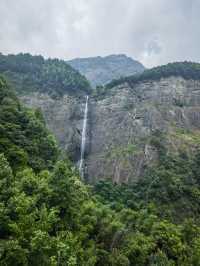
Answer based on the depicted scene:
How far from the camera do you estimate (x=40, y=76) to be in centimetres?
7919

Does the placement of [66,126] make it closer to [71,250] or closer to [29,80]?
[29,80]

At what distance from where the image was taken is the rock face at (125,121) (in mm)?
46906

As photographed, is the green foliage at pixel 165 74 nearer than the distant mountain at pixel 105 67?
Yes

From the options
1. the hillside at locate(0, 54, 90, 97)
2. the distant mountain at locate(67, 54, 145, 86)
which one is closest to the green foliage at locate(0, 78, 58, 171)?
the hillside at locate(0, 54, 90, 97)

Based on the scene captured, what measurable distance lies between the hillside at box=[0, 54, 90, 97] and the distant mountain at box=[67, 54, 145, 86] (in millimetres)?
75591

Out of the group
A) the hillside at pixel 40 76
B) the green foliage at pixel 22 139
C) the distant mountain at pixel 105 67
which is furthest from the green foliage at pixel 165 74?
the distant mountain at pixel 105 67

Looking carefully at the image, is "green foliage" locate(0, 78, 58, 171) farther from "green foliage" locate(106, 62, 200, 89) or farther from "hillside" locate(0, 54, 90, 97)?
"green foliage" locate(106, 62, 200, 89)

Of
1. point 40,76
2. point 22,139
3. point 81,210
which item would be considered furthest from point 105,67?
point 81,210

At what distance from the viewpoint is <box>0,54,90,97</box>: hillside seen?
72500mm

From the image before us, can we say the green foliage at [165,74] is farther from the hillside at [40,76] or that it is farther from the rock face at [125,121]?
the hillside at [40,76]

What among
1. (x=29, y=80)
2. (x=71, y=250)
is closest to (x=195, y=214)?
(x=71, y=250)

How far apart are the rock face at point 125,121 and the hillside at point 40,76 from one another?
4.67 metres

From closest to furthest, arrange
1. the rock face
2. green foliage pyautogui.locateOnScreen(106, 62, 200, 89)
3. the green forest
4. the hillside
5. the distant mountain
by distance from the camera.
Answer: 1. the green forest
2. the rock face
3. green foliage pyautogui.locateOnScreen(106, 62, 200, 89)
4. the hillside
5. the distant mountain

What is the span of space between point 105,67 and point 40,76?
4077 inches
